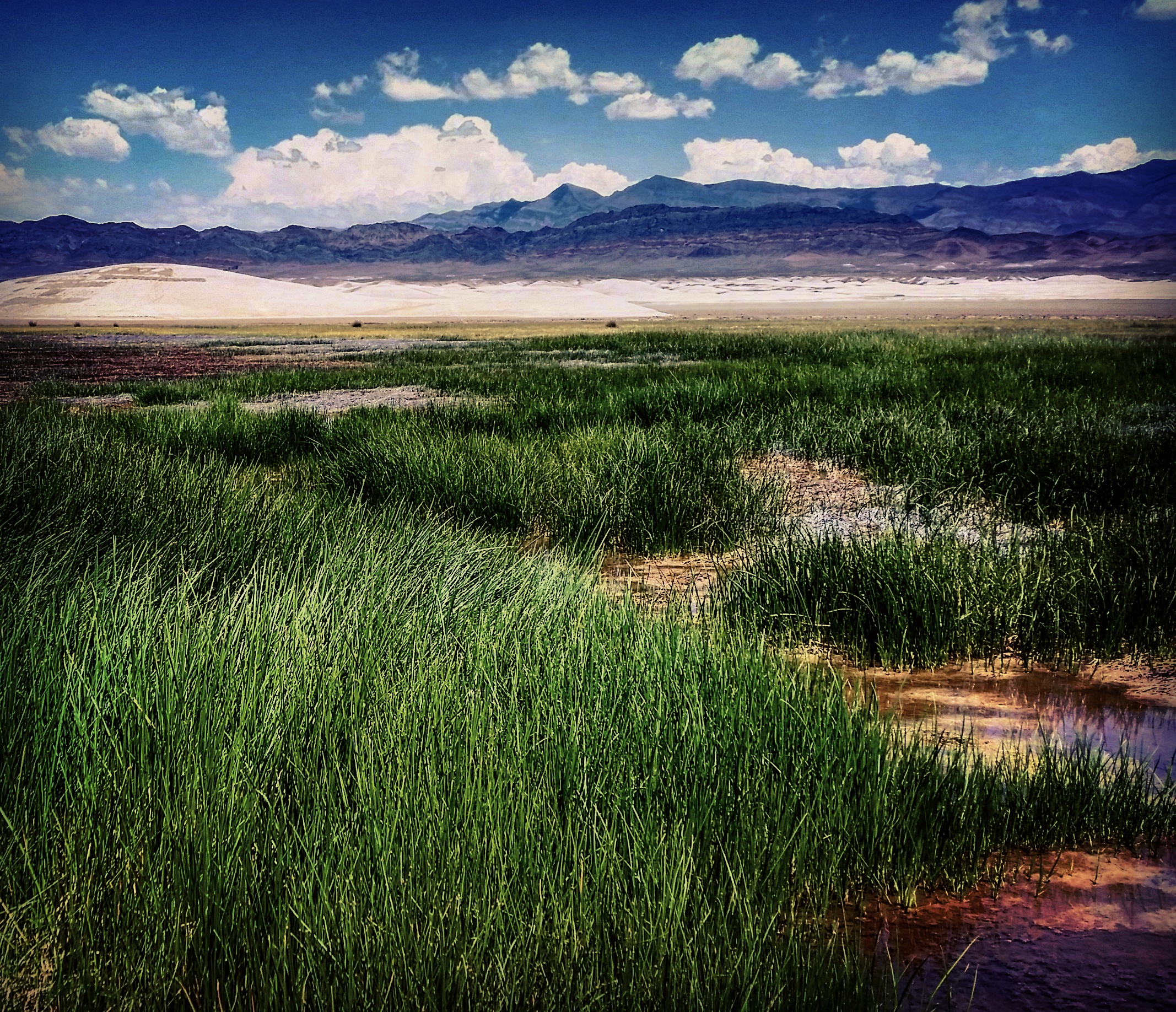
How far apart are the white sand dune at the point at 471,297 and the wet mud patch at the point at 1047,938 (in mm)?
94679

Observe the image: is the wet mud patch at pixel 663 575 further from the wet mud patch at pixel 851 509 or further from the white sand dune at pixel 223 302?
the white sand dune at pixel 223 302

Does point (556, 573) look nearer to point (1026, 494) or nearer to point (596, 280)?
point (1026, 494)

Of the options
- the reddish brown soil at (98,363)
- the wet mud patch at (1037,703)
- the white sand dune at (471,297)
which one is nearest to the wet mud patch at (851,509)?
the wet mud patch at (1037,703)

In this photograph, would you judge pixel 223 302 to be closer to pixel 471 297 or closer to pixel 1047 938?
pixel 471 297

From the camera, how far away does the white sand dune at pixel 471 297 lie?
10031cm

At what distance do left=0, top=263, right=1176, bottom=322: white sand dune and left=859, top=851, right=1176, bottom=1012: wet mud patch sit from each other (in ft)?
311

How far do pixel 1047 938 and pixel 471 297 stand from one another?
477 feet

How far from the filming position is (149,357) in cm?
3153

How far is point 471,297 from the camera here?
468 feet

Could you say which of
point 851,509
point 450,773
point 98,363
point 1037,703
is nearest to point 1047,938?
point 450,773

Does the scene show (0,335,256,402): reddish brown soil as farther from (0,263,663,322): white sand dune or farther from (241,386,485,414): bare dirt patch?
(0,263,663,322): white sand dune

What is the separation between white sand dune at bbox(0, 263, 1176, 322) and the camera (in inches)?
3949

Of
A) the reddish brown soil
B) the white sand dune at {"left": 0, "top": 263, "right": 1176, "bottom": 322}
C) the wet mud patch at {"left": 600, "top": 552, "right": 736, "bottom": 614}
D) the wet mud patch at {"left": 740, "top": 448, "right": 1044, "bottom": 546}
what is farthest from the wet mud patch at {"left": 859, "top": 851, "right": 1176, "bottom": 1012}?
the white sand dune at {"left": 0, "top": 263, "right": 1176, "bottom": 322}

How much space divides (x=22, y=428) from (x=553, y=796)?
585 cm
